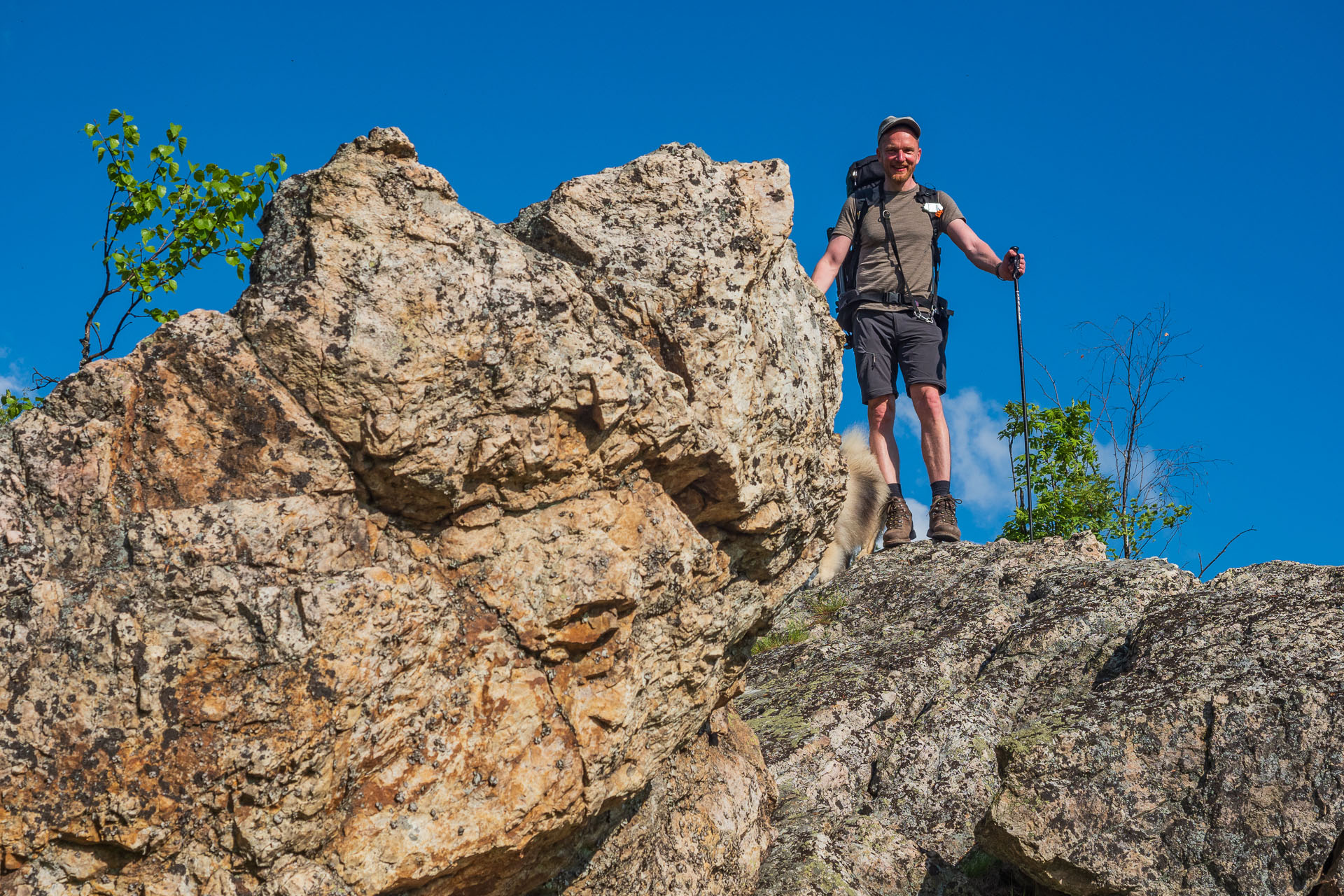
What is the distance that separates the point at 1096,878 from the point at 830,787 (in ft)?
4.99

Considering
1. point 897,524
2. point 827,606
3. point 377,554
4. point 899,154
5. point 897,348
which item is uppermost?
point 899,154

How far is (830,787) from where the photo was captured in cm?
611

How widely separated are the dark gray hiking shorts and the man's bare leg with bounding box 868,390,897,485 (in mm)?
121

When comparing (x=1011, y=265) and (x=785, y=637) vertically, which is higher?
(x=1011, y=265)

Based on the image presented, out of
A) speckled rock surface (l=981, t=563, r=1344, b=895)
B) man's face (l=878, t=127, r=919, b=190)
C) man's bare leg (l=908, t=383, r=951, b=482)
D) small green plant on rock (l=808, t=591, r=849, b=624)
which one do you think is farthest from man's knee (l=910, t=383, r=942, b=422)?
speckled rock surface (l=981, t=563, r=1344, b=895)

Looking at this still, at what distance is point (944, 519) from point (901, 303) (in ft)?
6.37

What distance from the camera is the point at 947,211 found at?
10289 mm

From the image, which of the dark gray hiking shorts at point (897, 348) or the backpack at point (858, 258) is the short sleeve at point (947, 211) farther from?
the dark gray hiking shorts at point (897, 348)

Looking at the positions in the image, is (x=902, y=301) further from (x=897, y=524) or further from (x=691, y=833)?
(x=691, y=833)

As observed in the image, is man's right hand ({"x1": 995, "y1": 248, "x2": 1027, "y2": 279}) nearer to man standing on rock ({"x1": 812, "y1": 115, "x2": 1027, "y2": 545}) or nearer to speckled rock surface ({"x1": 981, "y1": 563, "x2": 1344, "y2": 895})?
man standing on rock ({"x1": 812, "y1": 115, "x2": 1027, "y2": 545})

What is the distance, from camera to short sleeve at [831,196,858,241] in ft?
32.7

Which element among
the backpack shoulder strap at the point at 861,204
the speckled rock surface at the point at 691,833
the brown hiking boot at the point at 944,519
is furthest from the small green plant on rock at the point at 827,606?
the backpack shoulder strap at the point at 861,204

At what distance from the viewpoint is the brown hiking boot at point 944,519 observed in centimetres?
974

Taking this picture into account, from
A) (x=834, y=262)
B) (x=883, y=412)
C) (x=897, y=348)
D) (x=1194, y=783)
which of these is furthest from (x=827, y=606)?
(x=1194, y=783)
